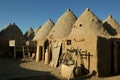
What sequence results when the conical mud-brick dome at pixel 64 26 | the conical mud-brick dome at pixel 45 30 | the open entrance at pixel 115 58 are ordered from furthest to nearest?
the conical mud-brick dome at pixel 45 30 → the conical mud-brick dome at pixel 64 26 → the open entrance at pixel 115 58

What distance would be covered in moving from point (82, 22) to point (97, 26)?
4.46ft

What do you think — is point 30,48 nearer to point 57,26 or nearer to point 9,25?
point 57,26

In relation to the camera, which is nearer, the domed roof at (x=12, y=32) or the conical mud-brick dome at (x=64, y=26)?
the conical mud-brick dome at (x=64, y=26)

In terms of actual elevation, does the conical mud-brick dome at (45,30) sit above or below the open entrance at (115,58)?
above

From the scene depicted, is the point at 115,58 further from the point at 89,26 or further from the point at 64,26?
the point at 64,26

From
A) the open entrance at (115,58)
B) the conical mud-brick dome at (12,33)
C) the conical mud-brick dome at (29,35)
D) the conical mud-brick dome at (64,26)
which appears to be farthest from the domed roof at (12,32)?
the open entrance at (115,58)

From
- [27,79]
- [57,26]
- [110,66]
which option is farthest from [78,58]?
[57,26]

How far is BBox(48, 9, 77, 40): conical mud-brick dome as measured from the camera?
835 inches

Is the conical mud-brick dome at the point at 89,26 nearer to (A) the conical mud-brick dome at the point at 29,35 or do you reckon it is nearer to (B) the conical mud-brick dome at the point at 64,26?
(B) the conical mud-brick dome at the point at 64,26

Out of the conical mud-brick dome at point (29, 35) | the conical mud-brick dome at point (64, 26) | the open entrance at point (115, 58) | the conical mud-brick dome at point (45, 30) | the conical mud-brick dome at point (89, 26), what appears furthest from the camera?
the conical mud-brick dome at point (29, 35)

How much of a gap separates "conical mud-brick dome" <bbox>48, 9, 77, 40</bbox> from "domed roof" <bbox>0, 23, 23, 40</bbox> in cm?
792

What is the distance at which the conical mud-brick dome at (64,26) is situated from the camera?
21203mm

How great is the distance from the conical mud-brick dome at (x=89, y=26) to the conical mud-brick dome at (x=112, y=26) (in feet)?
8.52

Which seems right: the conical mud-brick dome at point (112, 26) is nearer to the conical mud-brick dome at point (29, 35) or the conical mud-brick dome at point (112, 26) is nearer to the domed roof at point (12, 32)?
the domed roof at point (12, 32)
